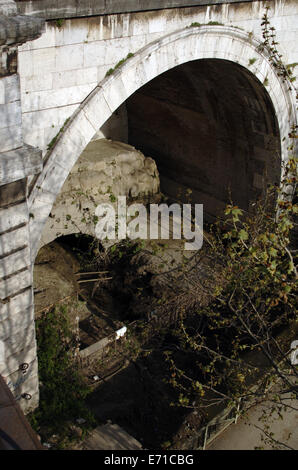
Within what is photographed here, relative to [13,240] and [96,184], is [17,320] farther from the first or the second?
[96,184]

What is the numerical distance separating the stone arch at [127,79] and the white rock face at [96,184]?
125 inches

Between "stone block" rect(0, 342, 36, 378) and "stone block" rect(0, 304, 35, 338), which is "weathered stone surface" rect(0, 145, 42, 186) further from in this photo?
"stone block" rect(0, 342, 36, 378)

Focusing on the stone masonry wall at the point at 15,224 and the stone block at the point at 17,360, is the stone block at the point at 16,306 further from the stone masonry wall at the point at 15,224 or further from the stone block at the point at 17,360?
the stone block at the point at 17,360

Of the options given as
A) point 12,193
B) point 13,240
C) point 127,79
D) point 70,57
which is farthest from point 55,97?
point 13,240

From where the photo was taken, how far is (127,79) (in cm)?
702

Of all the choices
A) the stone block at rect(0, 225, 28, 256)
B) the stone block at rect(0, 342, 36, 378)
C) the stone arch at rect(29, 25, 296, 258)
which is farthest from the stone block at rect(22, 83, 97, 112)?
the stone block at rect(0, 342, 36, 378)

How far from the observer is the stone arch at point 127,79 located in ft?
20.9

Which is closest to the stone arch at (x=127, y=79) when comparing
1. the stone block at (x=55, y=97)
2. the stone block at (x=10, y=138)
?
the stone block at (x=55, y=97)

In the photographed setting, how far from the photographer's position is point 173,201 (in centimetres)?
1312

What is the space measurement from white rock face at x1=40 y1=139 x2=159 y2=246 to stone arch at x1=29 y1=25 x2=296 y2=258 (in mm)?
3182

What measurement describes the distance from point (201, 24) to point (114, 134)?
561cm

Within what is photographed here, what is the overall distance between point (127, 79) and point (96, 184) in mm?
3648

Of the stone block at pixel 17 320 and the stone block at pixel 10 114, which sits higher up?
the stone block at pixel 10 114
